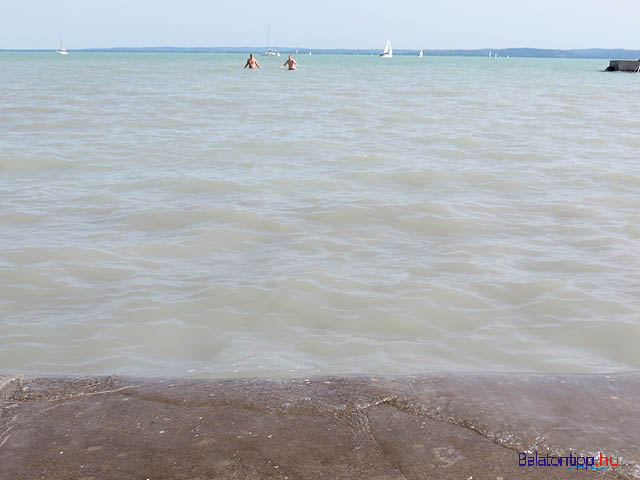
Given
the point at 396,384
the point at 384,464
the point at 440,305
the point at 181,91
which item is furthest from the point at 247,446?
the point at 181,91

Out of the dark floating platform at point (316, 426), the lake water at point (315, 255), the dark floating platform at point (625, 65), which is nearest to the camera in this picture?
the dark floating platform at point (316, 426)

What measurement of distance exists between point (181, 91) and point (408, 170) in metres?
16.2

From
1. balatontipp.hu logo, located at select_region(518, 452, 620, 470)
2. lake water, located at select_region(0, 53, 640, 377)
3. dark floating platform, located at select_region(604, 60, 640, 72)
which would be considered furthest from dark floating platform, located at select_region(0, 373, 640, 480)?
dark floating platform, located at select_region(604, 60, 640, 72)

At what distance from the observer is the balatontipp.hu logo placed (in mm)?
2467

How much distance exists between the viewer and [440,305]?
4594 millimetres

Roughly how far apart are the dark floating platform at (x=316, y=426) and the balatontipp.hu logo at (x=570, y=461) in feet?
0.09

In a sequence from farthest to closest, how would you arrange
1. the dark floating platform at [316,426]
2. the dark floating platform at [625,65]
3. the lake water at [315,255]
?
the dark floating platform at [625,65]
the lake water at [315,255]
the dark floating platform at [316,426]

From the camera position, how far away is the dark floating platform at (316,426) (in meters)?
2.40

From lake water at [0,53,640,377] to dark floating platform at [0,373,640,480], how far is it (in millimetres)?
508

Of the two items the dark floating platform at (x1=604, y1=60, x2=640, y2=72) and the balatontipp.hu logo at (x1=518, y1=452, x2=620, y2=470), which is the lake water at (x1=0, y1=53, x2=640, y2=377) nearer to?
the balatontipp.hu logo at (x1=518, y1=452, x2=620, y2=470)

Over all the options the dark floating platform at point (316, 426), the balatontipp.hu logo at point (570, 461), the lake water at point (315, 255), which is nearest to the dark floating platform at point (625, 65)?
the lake water at point (315, 255)

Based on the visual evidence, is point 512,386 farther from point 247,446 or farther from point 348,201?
point 348,201

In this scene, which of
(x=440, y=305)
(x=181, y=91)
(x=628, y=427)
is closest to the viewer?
(x=628, y=427)

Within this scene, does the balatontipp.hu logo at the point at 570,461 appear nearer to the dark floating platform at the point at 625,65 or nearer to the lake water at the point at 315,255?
the lake water at the point at 315,255
